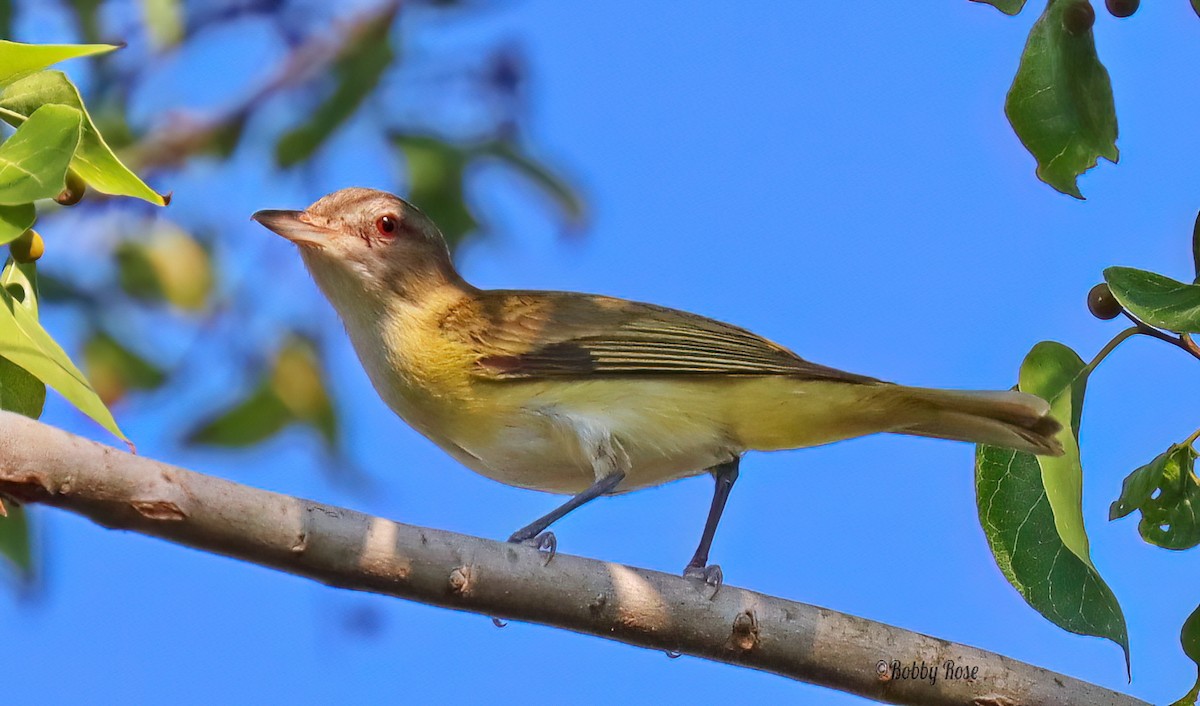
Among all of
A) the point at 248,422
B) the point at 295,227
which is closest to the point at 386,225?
the point at 295,227

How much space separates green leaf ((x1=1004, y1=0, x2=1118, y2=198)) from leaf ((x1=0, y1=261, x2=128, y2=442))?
2.14 meters

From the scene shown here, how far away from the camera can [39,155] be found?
7.84 feet

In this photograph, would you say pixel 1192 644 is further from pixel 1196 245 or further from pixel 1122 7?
pixel 1122 7

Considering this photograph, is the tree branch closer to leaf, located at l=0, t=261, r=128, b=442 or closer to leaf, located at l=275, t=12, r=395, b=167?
leaf, located at l=0, t=261, r=128, b=442

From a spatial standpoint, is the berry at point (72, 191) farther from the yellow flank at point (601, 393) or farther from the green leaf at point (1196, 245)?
the green leaf at point (1196, 245)

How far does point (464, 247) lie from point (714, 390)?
6.37 feet

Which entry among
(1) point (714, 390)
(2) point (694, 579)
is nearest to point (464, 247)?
(1) point (714, 390)

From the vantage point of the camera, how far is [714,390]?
Result: 421cm

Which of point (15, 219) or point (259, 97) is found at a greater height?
point (259, 97)

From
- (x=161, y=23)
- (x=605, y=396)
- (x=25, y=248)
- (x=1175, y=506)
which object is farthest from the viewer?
(x=161, y=23)

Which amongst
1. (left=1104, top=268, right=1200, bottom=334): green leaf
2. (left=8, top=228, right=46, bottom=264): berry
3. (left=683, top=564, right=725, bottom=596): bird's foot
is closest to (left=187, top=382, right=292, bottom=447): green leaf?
(left=683, top=564, right=725, bottom=596): bird's foot

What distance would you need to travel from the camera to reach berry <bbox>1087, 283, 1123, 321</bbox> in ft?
11.1

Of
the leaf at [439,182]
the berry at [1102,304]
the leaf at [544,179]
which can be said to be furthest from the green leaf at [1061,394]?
the leaf at [439,182]

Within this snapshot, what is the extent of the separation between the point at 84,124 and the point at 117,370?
9.24 ft
